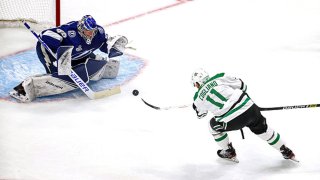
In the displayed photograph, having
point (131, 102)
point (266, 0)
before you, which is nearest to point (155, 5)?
point (266, 0)

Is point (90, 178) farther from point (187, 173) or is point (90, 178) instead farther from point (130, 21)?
point (130, 21)

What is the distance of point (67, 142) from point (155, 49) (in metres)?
2.02

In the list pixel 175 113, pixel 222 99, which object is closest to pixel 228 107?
pixel 222 99

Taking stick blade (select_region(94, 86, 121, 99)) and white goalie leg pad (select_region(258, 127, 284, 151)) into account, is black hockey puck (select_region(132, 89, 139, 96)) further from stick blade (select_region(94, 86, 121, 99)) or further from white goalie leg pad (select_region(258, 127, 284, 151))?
white goalie leg pad (select_region(258, 127, 284, 151))

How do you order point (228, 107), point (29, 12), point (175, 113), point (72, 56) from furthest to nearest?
point (29, 12)
point (72, 56)
point (175, 113)
point (228, 107)

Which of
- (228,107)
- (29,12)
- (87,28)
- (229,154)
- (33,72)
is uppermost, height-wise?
(87,28)

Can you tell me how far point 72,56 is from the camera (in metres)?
4.62

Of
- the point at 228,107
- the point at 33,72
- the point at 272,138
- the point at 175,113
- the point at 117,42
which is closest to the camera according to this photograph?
the point at 228,107

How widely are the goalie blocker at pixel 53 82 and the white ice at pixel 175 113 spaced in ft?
0.33

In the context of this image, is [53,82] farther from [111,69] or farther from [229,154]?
[229,154]

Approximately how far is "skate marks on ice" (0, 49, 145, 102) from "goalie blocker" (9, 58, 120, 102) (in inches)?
2.2

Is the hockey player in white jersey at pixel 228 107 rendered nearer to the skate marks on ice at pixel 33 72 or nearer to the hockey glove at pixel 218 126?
the hockey glove at pixel 218 126

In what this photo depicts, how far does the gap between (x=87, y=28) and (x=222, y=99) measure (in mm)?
1482

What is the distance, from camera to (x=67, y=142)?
12.9 feet
